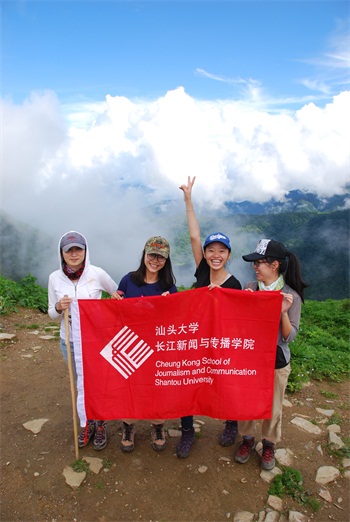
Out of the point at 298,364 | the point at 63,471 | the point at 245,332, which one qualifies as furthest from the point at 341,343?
the point at 63,471

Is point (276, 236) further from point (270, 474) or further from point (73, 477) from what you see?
point (73, 477)

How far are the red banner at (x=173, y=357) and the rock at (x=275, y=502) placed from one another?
3.02ft

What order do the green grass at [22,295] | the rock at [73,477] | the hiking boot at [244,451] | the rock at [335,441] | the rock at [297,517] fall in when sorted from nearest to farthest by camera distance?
the rock at [297,517] → the rock at [73,477] → the hiking boot at [244,451] → the rock at [335,441] → the green grass at [22,295]

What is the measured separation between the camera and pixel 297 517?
384 cm

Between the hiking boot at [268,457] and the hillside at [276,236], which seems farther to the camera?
the hillside at [276,236]

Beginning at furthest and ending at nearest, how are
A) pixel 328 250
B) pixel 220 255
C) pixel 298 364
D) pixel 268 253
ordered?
1. pixel 328 250
2. pixel 298 364
3. pixel 220 255
4. pixel 268 253

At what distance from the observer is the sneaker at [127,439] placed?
4.76 m

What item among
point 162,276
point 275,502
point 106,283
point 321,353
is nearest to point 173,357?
point 162,276

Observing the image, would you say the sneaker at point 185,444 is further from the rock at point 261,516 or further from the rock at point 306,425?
the rock at point 306,425

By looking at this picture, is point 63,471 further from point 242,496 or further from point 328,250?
point 328,250

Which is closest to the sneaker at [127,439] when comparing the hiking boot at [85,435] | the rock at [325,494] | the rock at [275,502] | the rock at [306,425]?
the hiking boot at [85,435]

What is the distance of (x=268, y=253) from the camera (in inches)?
155

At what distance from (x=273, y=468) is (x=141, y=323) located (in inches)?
105

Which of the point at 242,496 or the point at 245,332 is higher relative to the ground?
the point at 245,332
